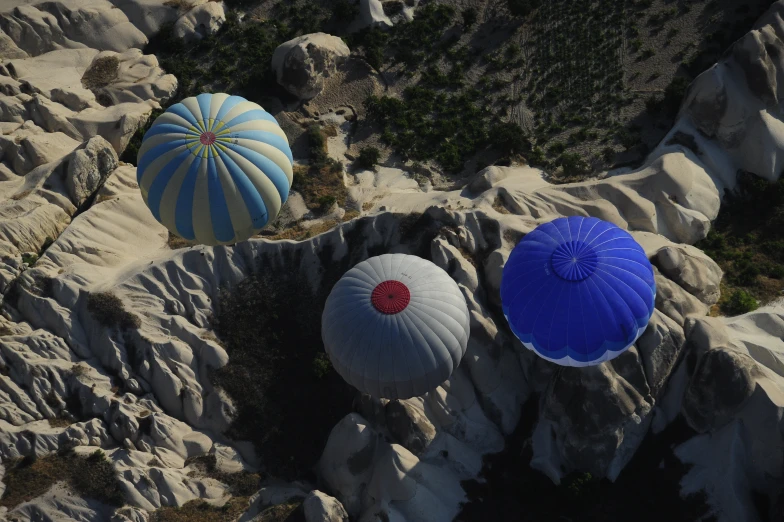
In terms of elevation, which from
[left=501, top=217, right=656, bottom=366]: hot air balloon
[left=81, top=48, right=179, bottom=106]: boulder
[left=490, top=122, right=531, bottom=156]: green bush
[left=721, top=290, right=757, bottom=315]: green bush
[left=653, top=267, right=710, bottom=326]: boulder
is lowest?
[left=721, top=290, right=757, bottom=315]: green bush

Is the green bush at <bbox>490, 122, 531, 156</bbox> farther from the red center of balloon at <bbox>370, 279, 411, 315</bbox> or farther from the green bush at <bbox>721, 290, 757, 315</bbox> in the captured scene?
the red center of balloon at <bbox>370, 279, 411, 315</bbox>

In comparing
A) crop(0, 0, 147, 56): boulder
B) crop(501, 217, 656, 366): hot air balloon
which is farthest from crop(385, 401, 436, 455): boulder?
crop(0, 0, 147, 56): boulder

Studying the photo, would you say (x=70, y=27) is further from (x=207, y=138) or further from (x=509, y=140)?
(x=509, y=140)

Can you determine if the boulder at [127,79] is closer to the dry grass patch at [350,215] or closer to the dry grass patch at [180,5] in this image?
the dry grass patch at [180,5]

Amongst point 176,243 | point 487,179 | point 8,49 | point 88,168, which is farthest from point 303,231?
point 8,49

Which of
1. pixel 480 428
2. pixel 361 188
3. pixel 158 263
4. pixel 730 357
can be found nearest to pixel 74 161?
pixel 158 263
